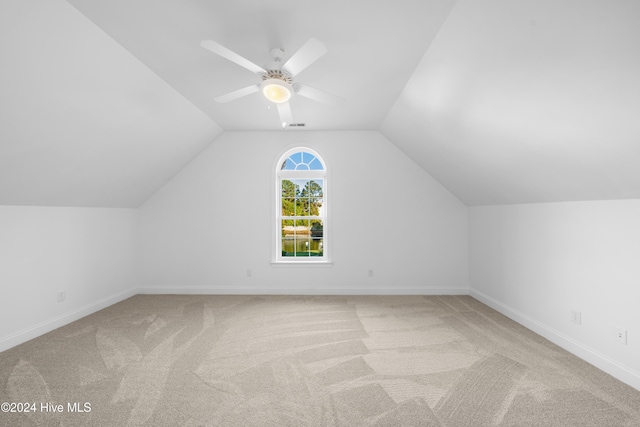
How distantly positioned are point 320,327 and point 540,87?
114 inches

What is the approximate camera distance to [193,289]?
4.69 m

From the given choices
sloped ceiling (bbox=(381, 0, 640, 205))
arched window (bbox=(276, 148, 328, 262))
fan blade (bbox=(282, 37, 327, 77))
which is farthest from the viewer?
arched window (bbox=(276, 148, 328, 262))

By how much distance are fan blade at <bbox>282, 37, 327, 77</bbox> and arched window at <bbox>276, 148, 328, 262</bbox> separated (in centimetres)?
273

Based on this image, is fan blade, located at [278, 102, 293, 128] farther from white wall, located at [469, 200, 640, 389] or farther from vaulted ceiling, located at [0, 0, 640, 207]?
white wall, located at [469, 200, 640, 389]

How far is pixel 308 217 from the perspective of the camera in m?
4.90

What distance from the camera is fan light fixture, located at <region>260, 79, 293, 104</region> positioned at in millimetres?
2199

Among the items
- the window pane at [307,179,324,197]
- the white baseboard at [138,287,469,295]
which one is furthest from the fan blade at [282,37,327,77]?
the white baseboard at [138,287,469,295]

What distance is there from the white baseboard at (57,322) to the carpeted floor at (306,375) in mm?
104

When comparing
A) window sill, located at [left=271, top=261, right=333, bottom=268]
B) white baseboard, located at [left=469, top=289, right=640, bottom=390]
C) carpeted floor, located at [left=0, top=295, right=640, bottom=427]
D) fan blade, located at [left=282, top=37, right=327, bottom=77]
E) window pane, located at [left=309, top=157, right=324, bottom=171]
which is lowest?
carpeted floor, located at [left=0, top=295, right=640, bottom=427]

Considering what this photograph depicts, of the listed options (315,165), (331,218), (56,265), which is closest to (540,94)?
(331,218)

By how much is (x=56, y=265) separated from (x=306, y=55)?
3.63 m

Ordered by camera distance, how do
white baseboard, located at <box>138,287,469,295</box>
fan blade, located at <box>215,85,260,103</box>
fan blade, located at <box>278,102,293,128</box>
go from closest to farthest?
fan blade, located at <box>215,85,260,103</box> → fan blade, located at <box>278,102,293,128</box> → white baseboard, located at <box>138,287,469,295</box>

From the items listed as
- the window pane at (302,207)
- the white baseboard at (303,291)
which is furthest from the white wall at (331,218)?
the window pane at (302,207)

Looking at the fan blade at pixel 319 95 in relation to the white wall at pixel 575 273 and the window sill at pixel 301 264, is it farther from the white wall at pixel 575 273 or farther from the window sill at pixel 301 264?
the window sill at pixel 301 264
